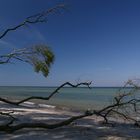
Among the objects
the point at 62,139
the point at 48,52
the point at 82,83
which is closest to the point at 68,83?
the point at 82,83

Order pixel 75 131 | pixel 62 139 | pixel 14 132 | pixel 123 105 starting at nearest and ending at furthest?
1. pixel 62 139
2. pixel 14 132
3. pixel 75 131
4. pixel 123 105

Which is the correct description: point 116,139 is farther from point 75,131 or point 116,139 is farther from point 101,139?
point 75,131

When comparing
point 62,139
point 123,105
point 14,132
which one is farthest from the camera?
point 123,105

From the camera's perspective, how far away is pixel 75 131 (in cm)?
1165

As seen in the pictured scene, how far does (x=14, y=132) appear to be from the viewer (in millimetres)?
10859

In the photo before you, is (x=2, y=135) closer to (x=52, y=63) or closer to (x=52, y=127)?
(x=52, y=127)

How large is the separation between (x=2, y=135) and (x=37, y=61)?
2848mm

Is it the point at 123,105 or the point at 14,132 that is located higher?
the point at 123,105

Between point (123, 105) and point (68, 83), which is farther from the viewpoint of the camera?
point (123, 105)

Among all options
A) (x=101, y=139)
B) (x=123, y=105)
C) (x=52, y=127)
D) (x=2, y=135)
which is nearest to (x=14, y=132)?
(x=2, y=135)

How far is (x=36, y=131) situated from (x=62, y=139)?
1452 millimetres

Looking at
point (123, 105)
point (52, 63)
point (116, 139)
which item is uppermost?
point (52, 63)

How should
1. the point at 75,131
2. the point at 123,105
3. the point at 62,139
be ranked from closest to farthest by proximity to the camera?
the point at 62,139
the point at 75,131
the point at 123,105

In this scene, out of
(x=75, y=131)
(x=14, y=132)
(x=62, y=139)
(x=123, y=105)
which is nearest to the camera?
(x=62, y=139)
